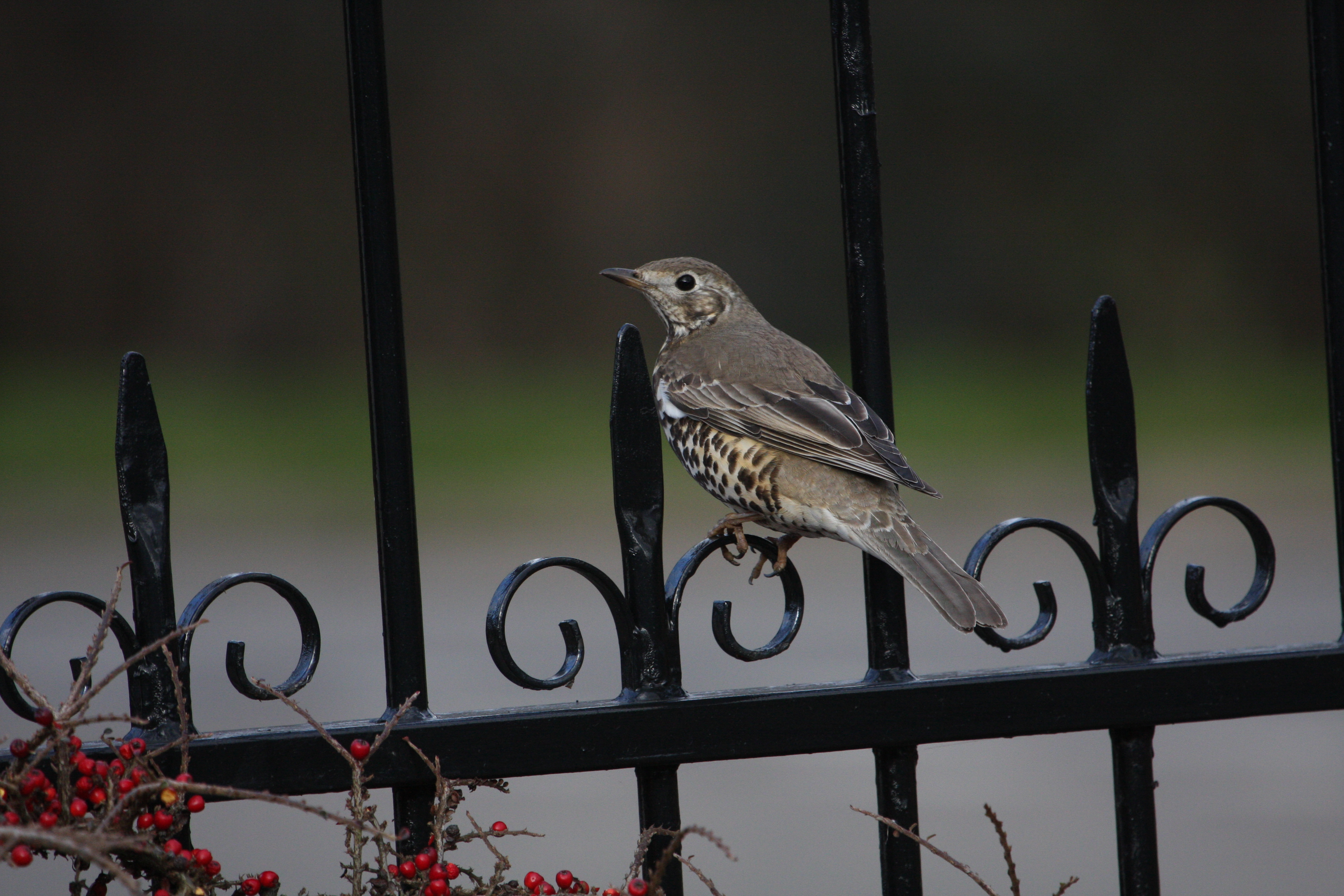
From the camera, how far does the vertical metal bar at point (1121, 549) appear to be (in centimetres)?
209

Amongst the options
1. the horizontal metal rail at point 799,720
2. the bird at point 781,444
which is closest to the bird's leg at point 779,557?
the bird at point 781,444

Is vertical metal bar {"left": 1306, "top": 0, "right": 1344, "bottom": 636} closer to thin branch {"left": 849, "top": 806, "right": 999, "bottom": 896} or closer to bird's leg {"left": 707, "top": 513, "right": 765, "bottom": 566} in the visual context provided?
thin branch {"left": 849, "top": 806, "right": 999, "bottom": 896}

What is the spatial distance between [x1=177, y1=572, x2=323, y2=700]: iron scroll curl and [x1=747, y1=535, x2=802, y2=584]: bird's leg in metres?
0.75

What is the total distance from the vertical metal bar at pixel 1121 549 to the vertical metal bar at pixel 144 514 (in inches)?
60.8

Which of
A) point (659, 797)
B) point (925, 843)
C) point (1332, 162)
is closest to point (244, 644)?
point (659, 797)

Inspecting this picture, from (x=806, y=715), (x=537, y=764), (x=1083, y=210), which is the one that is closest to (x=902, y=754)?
(x=806, y=715)

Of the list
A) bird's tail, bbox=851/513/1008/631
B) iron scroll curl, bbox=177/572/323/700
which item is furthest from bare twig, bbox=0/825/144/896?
bird's tail, bbox=851/513/1008/631

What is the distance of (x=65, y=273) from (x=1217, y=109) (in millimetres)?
11567

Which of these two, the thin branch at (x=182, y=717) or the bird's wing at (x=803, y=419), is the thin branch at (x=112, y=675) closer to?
the thin branch at (x=182, y=717)

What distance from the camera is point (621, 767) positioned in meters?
1.95

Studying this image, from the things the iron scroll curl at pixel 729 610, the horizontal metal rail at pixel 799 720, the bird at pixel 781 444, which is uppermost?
the bird at pixel 781 444

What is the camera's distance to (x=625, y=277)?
10.1 ft

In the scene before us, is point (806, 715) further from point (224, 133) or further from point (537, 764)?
point (224, 133)

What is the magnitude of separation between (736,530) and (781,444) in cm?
37
